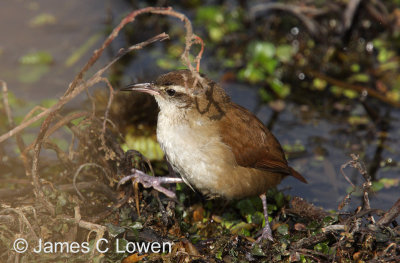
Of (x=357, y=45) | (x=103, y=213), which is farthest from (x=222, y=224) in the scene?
(x=357, y=45)

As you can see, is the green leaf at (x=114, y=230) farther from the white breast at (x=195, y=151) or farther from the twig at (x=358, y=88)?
the twig at (x=358, y=88)

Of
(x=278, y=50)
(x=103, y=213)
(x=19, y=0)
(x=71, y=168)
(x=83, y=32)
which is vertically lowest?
(x=103, y=213)

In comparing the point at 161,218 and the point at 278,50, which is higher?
the point at 278,50

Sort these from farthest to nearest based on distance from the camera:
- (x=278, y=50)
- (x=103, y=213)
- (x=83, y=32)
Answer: (x=83, y=32) < (x=278, y=50) < (x=103, y=213)

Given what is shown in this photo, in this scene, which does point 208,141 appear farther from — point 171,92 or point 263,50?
point 263,50

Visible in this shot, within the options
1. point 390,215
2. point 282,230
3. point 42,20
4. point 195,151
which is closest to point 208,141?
point 195,151

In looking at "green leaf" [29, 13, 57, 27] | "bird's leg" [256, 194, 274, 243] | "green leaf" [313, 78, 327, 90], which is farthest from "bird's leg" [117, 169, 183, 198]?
"green leaf" [29, 13, 57, 27]

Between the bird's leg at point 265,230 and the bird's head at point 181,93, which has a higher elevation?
the bird's head at point 181,93

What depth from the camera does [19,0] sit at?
8398 millimetres

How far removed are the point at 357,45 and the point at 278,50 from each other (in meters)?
1.28

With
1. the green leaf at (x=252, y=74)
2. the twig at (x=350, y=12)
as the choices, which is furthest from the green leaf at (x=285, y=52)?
the twig at (x=350, y=12)

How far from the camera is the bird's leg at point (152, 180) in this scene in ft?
14.2

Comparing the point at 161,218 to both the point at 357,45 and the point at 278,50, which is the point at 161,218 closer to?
the point at 278,50

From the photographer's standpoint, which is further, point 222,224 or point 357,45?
point 357,45
